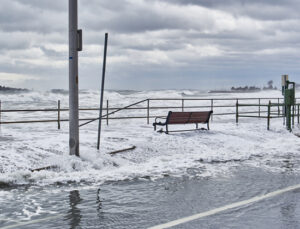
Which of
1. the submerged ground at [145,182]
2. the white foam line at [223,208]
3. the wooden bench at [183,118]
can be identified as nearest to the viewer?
the white foam line at [223,208]

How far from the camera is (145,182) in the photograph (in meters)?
8.04

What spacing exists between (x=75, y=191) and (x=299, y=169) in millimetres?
5251

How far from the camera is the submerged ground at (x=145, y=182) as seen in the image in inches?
218

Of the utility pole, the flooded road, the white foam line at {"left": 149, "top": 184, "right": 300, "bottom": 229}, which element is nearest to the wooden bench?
the utility pole

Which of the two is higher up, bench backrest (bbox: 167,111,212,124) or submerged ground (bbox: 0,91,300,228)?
bench backrest (bbox: 167,111,212,124)

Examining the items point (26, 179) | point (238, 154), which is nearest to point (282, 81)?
point (238, 154)

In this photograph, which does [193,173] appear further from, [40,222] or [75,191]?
[40,222]

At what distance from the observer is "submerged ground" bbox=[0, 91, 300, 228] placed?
5543 millimetres

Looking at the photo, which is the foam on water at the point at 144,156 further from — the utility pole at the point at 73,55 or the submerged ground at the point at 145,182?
the utility pole at the point at 73,55

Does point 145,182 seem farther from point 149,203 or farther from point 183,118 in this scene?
point 183,118

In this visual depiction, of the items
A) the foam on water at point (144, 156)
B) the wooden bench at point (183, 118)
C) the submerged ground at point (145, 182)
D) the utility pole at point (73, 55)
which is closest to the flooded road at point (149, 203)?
the submerged ground at point (145, 182)

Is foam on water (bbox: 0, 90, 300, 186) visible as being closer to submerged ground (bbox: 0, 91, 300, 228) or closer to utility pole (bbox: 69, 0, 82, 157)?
submerged ground (bbox: 0, 91, 300, 228)

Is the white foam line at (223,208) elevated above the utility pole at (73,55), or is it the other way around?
the utility pole at (73,55)

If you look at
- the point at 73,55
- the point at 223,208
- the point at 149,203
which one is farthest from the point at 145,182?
the point at 73,55
